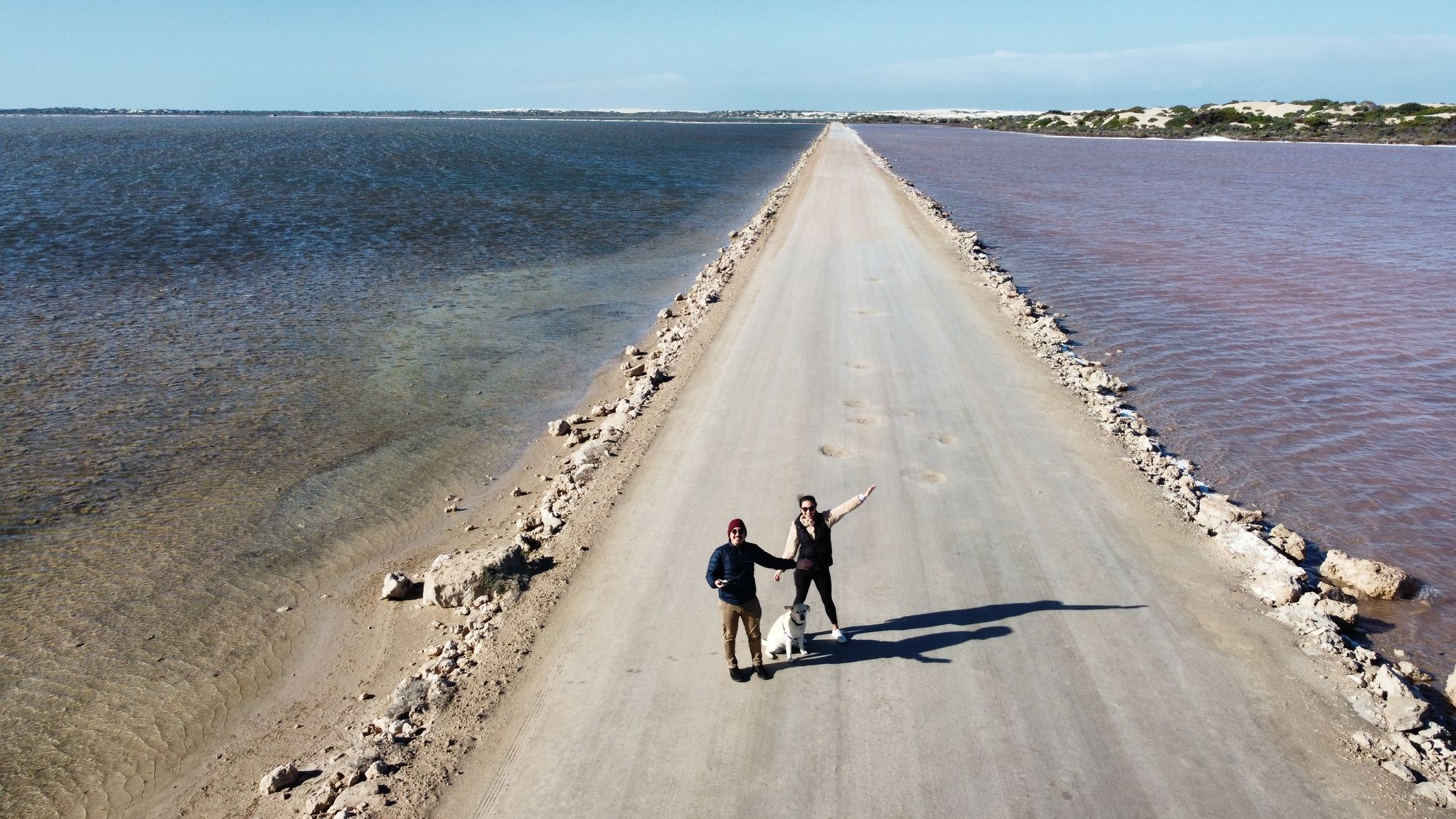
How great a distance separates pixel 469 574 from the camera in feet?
30.7

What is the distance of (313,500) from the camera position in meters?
12.5

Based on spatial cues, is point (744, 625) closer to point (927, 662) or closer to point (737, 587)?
point (737, 587)

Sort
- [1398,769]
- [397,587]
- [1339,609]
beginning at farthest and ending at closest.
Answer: [397,587], [1339,609], [1398,769]

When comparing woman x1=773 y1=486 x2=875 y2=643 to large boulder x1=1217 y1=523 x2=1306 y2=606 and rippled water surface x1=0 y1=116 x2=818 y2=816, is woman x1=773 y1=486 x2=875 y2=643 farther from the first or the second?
rippled water surface x1=0 y1=116 x2=818 y2=816

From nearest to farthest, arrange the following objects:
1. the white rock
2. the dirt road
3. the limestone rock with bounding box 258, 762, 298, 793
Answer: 1. the dirt road
2. the limestone rock with bounding box 258, 762, 298, 793
3. the white rock

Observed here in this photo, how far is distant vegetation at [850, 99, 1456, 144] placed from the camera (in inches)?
4284

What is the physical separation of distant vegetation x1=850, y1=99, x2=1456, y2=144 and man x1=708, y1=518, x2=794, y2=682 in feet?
438

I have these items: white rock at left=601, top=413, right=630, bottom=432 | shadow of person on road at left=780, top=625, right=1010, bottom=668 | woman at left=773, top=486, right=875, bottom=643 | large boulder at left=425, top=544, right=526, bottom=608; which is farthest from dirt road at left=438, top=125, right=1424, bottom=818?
large boulder at left=425, top=544, right=526, bottom=608

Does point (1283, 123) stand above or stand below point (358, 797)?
above

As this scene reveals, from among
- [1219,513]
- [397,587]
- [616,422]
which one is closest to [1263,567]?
[1219,513]

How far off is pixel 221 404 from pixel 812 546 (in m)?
13.7

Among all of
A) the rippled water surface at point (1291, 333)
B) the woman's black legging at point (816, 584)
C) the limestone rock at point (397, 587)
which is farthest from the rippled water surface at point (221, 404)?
the rippled water surface at point (1291, 333)

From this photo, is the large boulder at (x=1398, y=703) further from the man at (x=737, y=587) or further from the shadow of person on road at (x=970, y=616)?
the man at (x=737, y=587)

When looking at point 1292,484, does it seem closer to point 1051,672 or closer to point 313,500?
point 1051,672
